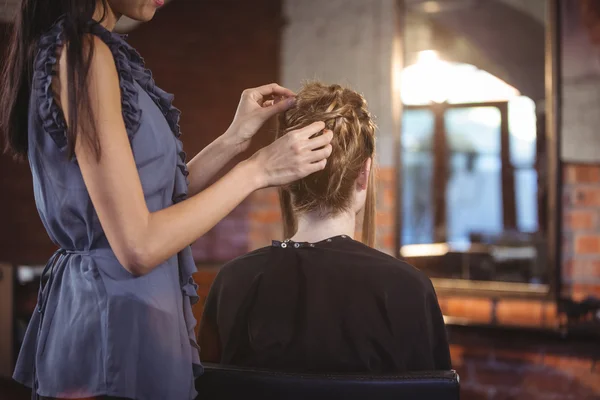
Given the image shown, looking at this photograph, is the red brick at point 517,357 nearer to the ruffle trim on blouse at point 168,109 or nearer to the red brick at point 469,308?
the red brick at point 469,308

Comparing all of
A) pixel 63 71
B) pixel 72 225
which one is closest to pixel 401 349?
pixel 72 225

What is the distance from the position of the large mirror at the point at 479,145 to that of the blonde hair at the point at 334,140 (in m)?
1.41

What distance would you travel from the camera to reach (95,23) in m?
0.81

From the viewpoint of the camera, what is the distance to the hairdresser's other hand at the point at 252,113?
113cm

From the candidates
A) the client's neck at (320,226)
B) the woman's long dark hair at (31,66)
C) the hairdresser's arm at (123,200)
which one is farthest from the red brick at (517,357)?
the woman's long dark hair at (31,66)

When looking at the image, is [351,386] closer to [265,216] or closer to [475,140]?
[475,140]

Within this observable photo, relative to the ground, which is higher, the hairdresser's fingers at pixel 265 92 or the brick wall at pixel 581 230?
the hairdresser's fingers at pixel 265 92

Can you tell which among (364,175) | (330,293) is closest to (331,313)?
(330,293)

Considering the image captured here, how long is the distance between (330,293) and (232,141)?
0.37 metres

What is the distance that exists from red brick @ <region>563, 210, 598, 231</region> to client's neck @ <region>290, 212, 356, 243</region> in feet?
4.87

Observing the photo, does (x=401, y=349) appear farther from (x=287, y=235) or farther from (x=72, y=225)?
(x=72, y=225)

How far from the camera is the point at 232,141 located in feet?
3.75

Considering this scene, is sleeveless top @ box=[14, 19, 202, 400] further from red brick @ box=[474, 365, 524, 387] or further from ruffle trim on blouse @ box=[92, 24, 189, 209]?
red brick @ box=[474, 365, 524, 387]

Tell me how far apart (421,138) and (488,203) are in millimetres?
406
